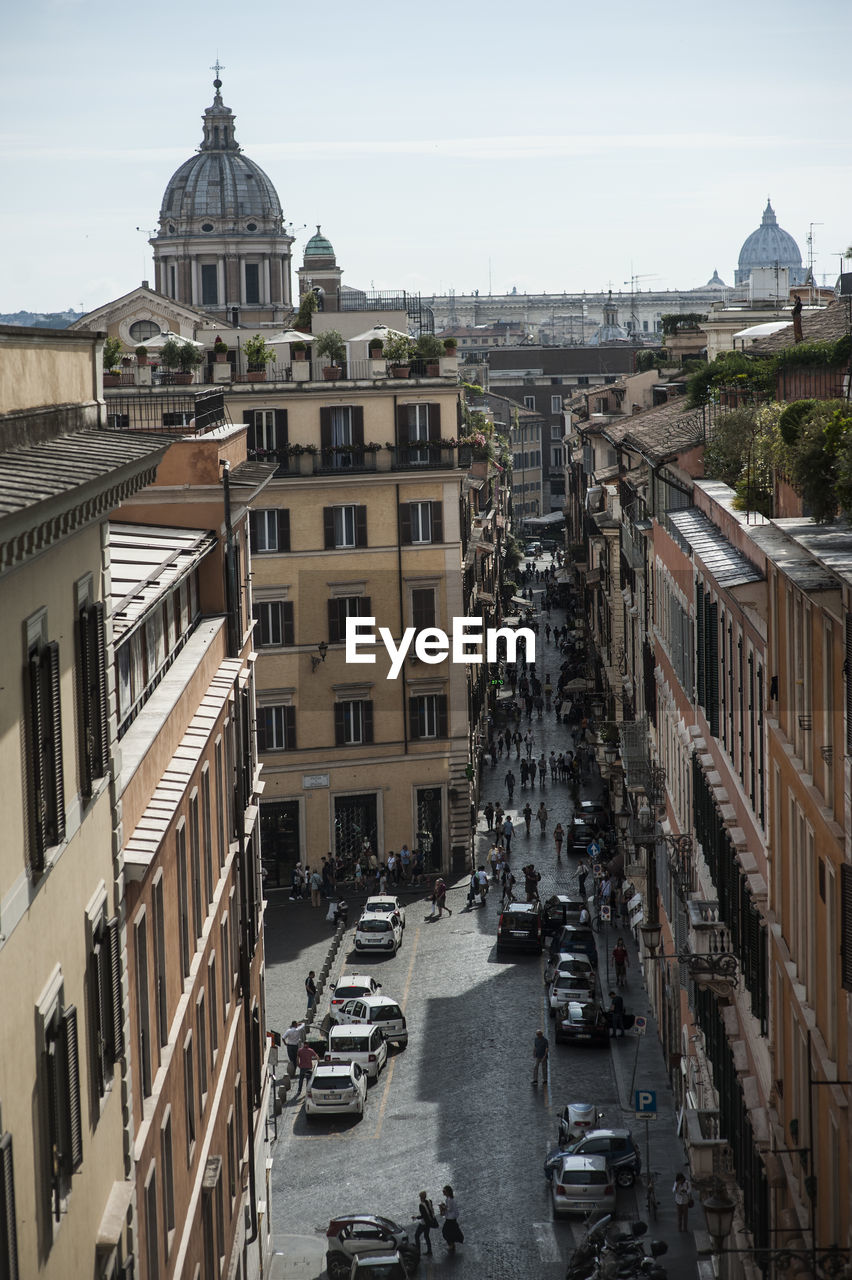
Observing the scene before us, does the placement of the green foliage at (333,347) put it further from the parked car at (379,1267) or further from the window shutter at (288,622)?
the parked car at (379,1267)

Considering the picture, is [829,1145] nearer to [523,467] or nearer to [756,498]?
[756,498]

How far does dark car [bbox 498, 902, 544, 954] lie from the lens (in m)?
42.5

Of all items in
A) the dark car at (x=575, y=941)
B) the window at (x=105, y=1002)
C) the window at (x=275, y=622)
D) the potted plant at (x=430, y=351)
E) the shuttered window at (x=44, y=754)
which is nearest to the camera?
the shuttered window at (x=44, y=754)

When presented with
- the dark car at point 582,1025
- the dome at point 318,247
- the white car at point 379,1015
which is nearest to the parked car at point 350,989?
the white car at point 379,1015

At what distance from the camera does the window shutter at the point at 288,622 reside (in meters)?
49.4

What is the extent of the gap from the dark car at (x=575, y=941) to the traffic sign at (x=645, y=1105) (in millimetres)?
13384

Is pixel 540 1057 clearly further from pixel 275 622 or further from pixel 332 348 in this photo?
pixel 332 348

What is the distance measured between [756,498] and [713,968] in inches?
234

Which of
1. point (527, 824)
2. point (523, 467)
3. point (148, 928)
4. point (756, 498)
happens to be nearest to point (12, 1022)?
point (148, 928)

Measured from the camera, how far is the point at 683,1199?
2770 cm

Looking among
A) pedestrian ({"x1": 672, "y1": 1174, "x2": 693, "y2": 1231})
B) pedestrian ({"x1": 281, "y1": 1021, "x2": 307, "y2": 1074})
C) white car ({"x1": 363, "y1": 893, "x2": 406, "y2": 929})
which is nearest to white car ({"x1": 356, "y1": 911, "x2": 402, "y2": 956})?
white car ({"x1": 363, "y1": 893, "x2": 406, "y2": 929})

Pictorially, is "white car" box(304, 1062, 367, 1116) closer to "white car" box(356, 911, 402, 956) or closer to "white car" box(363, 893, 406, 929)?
"white car" box(356, 911, 402, 956)

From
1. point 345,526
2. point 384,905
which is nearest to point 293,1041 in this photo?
point 384,905

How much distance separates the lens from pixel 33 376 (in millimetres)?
11562
